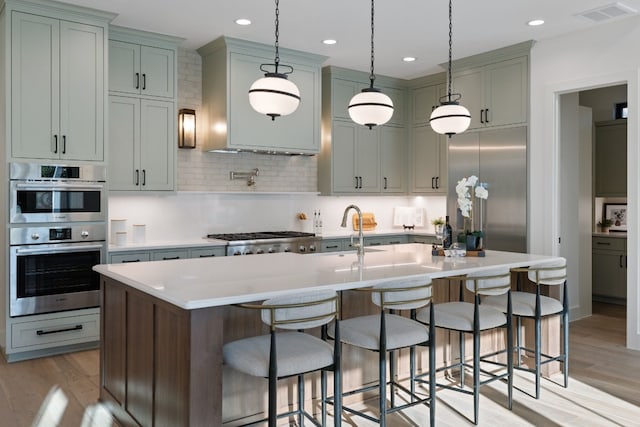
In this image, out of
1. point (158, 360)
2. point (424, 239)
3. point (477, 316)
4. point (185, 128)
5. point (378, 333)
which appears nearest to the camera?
point (158, 360)

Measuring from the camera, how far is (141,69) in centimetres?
523

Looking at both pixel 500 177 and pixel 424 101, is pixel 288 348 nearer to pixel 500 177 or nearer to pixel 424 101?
pixel 500 177

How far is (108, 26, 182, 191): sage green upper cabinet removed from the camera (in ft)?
16.8

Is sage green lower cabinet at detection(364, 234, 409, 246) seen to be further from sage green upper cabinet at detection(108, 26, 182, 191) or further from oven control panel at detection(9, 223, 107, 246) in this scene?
oven control panel at detection(9, 223, 107, 246)

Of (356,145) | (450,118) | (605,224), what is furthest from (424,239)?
(450,118)

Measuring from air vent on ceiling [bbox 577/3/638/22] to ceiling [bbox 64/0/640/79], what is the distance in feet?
0.12

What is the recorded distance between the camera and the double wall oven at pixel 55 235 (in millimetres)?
4359

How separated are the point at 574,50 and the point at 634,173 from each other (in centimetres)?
133

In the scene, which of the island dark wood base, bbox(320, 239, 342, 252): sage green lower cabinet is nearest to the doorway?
bbox(320, 239, 342, 252): sage green lower cabinet

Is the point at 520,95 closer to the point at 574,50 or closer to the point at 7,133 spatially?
the point at 574,50

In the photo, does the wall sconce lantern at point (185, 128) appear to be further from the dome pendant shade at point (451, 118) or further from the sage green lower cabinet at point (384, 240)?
the dome pendant shade at point (451, 118)

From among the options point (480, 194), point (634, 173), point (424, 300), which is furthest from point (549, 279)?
point (634, 173)

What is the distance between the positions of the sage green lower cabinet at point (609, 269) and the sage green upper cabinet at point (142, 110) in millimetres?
5236

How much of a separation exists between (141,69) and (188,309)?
11.6 feet
